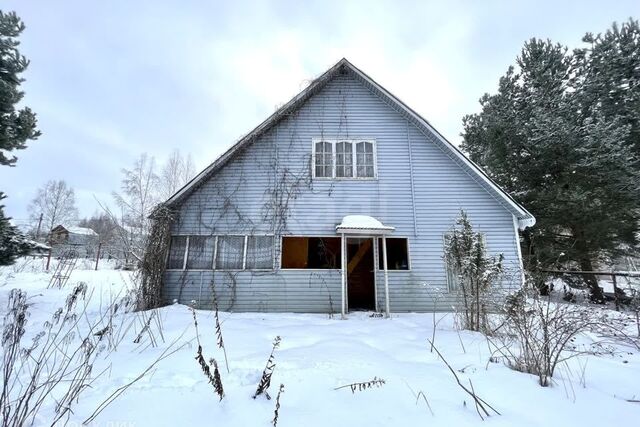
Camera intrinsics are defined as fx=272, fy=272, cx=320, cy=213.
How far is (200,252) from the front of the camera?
8.17 meters

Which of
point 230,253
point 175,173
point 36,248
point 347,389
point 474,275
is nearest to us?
point 347,389

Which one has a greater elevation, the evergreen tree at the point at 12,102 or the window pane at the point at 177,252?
the evergreen tree at the point at 12,102

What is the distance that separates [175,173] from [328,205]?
56.6 feet

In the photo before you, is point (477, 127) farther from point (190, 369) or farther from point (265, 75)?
point (190, 369)

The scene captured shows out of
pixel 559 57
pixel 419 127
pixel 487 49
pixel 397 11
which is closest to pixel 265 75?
pixel 397 11

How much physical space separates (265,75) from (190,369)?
37.4 feet

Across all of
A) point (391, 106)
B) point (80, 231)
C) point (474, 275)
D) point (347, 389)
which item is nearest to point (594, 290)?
point (474, 275)

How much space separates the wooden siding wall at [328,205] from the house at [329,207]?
31mm

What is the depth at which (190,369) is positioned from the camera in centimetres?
296

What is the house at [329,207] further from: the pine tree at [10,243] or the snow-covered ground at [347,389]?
the snow-covered ground at [347,389]

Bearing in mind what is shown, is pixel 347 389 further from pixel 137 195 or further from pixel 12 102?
pixel 137 195

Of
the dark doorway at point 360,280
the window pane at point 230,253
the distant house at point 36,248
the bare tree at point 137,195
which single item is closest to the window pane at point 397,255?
the dark doorway at point 360,280

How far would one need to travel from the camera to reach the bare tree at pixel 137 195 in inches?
715

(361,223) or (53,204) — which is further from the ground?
(53,204)
